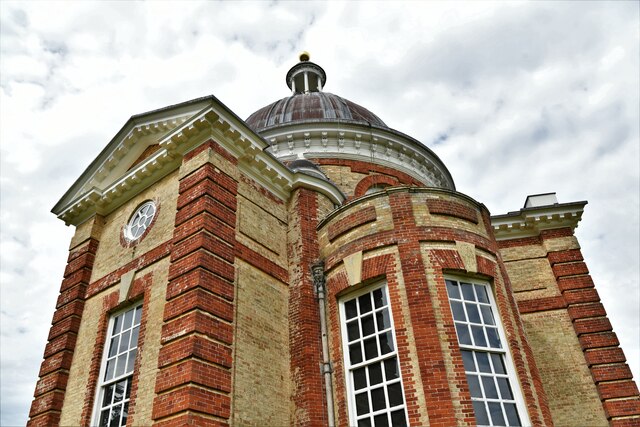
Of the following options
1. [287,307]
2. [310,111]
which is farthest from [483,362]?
[310,111]

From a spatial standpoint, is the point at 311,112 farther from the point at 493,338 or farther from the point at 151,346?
the point at 151,346

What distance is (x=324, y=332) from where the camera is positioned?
35.5 feet

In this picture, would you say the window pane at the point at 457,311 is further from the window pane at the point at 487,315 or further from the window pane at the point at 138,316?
the window pane at the point at 138,316

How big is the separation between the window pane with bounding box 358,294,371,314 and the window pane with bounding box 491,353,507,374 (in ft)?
8.66

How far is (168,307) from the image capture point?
378 inches

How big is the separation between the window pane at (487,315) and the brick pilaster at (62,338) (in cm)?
949

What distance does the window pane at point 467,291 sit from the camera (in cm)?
1051

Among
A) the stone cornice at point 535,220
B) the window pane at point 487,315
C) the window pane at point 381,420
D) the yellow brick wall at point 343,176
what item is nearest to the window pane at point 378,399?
the window pane at point 381,420

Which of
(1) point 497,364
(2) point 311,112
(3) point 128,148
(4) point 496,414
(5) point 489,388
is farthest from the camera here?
(2) point 311,112

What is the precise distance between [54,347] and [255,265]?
5.60 meters

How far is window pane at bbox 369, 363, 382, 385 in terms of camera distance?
9695 millimetres

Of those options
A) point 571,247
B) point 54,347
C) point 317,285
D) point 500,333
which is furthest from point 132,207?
point 571,247

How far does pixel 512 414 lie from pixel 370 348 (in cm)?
287

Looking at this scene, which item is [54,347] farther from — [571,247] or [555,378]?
[571,247]
